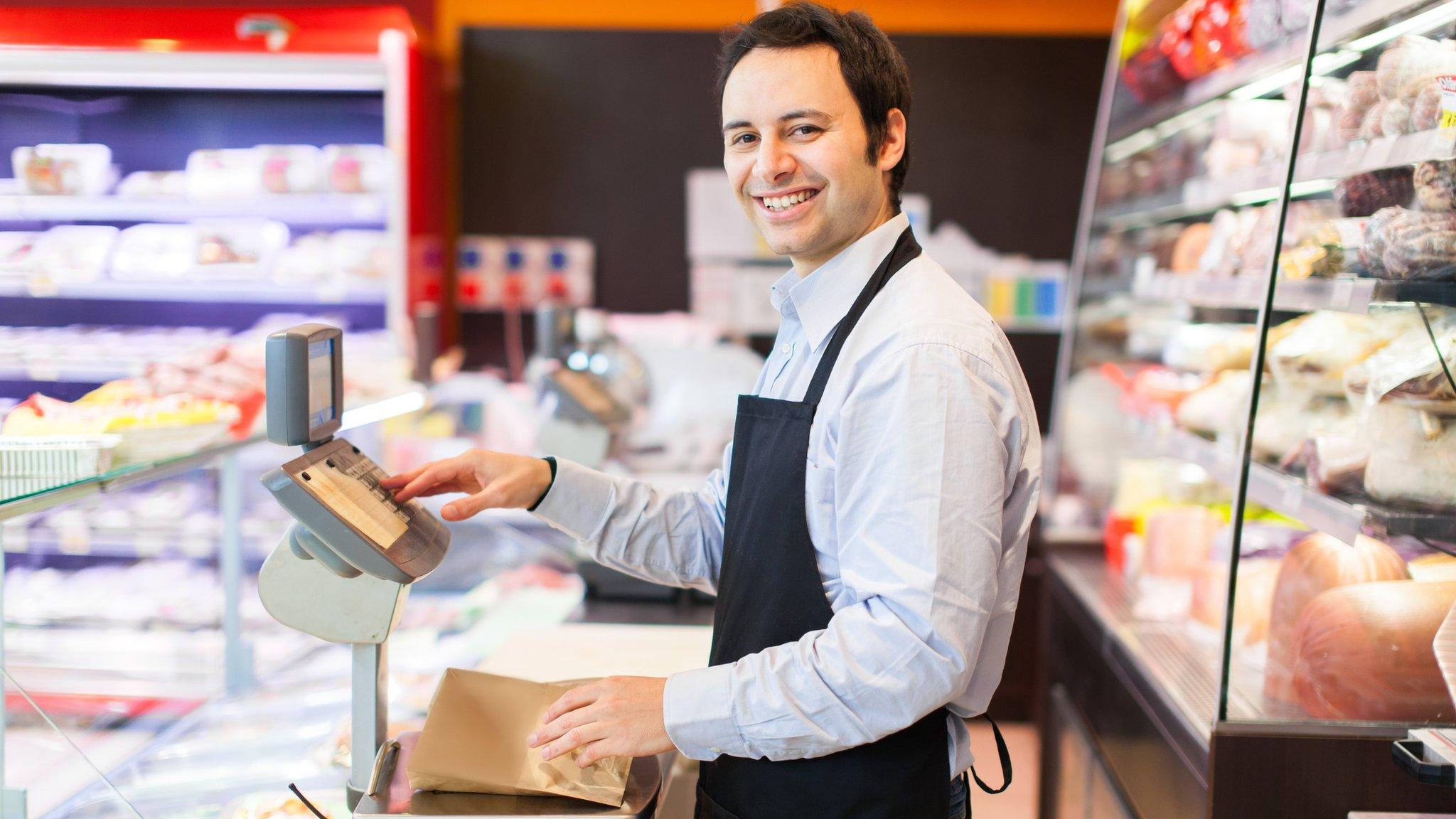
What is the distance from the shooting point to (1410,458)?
1.70 m

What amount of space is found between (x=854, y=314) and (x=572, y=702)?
566 millimetres

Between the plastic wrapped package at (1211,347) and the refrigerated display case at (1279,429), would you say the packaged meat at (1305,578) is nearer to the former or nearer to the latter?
the refrigerated display case at (1279,429)

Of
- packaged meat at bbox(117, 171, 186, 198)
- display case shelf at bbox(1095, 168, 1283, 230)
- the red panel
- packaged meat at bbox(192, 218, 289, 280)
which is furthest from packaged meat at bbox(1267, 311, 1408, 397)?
packaged meat at bbox(117, 171, 186, 198)

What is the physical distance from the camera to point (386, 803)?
1.33 metres

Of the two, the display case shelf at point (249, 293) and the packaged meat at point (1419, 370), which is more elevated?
the packaged meat at point (1419, 370)

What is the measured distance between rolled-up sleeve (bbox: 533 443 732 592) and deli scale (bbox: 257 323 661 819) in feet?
0.70

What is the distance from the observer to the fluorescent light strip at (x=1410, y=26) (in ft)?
5.61

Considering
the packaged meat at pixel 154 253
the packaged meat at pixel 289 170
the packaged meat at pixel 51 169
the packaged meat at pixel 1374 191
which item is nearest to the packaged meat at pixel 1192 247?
the packaged meat at pixel 1374 191

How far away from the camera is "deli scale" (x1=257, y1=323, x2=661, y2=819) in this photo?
49.0 inches

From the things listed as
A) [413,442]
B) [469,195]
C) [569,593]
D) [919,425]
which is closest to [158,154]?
[469,195]

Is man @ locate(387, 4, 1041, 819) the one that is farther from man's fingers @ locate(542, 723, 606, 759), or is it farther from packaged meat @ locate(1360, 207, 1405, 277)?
packaged meat @ locate(1360, 207, 1405, 277)

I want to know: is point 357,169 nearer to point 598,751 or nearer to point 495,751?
point 495,751

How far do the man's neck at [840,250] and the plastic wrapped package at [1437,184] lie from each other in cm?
80

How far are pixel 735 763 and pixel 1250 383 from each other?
108cm
